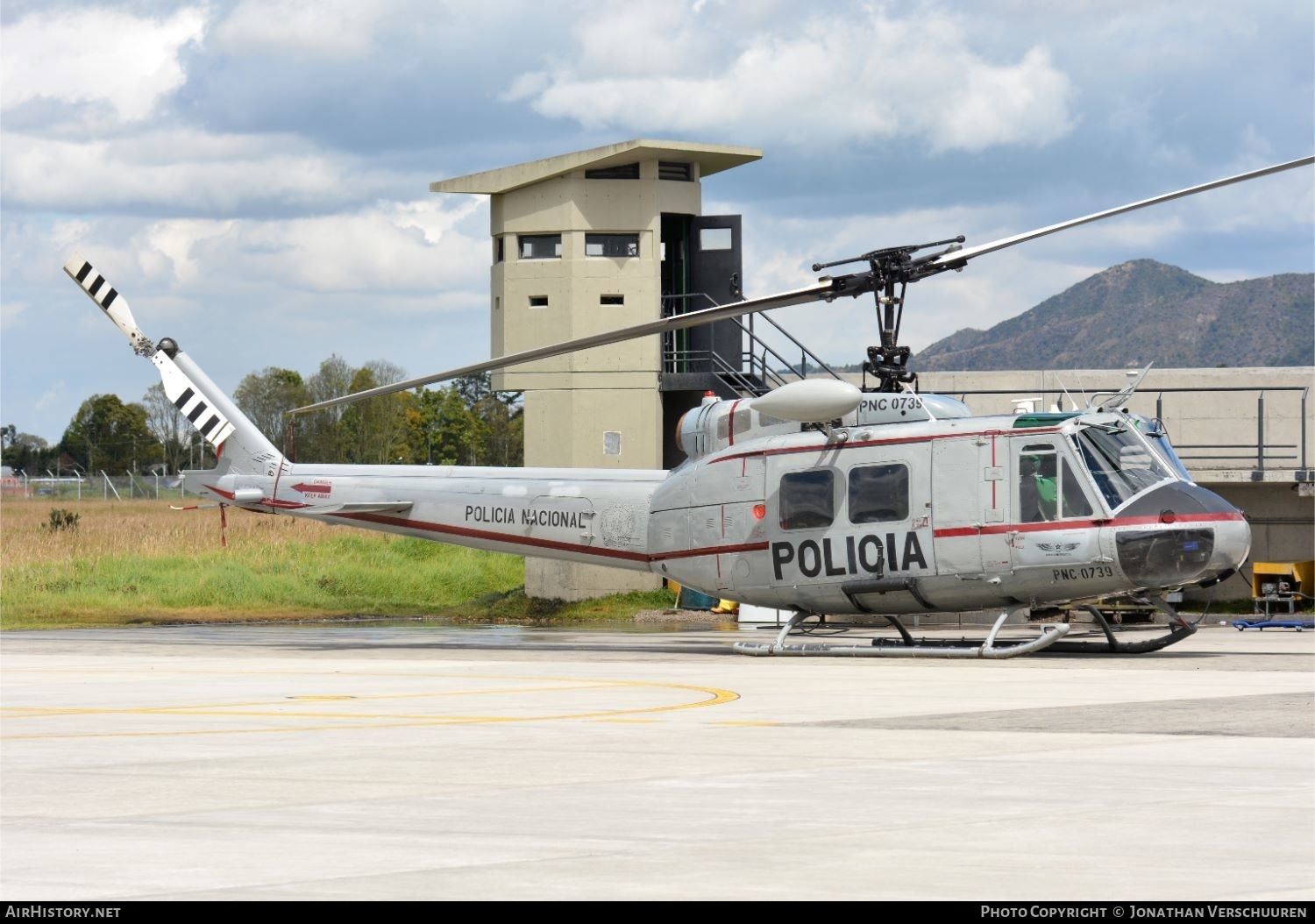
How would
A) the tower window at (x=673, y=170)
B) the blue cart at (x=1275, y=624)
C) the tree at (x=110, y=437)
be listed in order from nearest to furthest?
1. the blue cart at (x=1275, y=624)
2. the tower window at (x=673, y=170)
3. the tree at (x=110, y=437)

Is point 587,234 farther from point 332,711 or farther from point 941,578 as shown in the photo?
point 332,711

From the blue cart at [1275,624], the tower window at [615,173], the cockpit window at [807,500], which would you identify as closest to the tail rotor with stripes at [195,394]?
the cockpit window at [807,500]

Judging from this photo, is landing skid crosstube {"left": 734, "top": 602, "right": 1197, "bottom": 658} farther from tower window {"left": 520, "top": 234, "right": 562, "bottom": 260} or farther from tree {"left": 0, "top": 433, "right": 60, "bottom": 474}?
tree {"left": 0, "top": 433, "right": 60, "bottom": 474}

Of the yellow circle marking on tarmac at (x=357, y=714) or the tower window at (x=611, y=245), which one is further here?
the tower window at (x=611, y=245)

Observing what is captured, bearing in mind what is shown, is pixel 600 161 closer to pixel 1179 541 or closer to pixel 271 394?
pixel 1179 541

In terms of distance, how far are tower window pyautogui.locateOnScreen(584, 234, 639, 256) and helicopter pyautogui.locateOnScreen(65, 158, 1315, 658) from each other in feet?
38.2

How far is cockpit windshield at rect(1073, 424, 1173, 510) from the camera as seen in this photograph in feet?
69.4

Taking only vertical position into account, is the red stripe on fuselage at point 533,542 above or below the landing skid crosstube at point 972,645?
above

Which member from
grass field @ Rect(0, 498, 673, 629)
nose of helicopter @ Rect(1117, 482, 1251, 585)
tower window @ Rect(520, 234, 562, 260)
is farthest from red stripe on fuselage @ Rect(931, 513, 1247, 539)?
tower window @ Rect(520, 234, 562, 260)

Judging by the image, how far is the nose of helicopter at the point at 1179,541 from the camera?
67.8 feet

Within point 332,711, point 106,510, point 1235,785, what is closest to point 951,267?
point 332,711

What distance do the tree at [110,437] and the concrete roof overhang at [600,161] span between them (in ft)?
331

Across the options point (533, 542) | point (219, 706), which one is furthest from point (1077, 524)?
point (219, 706)

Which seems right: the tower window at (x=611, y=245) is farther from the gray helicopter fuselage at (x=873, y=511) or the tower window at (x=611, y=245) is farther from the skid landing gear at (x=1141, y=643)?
the skid landing gear at (x=1141, y=643)
